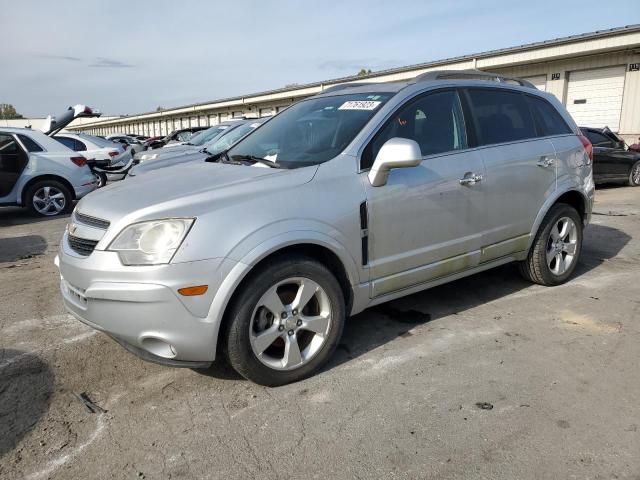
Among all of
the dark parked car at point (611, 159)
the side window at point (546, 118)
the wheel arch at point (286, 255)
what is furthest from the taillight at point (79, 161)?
the dark parked car at point (611, 159)

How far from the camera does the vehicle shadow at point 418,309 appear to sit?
350cm

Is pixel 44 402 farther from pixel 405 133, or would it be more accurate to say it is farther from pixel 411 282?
pixel 405 133

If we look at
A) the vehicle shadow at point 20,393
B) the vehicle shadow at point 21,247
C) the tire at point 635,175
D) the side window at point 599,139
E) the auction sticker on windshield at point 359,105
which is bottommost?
the tire at point 635,175

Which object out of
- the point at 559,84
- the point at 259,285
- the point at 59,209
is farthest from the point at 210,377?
the point at 559,84

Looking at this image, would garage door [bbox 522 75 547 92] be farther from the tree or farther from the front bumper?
the tree

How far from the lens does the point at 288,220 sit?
2896 millimetres

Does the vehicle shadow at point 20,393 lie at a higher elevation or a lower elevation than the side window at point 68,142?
lower

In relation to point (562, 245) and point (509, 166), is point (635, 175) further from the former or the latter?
point (509, 166)

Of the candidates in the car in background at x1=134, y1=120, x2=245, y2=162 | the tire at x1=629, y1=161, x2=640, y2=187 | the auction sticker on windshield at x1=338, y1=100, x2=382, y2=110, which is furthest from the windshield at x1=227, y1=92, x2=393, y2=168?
the tire at x1=629, y1=161, x2=640, y2=187

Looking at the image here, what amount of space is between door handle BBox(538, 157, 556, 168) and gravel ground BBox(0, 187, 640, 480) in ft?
3.91

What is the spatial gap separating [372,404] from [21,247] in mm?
6072

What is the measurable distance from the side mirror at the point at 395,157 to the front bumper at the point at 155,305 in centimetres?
115

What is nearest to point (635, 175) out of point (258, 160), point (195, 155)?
point (195, 155)

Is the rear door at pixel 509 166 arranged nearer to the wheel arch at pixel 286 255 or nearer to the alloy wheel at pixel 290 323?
the wheel arch at pixel 286 255
